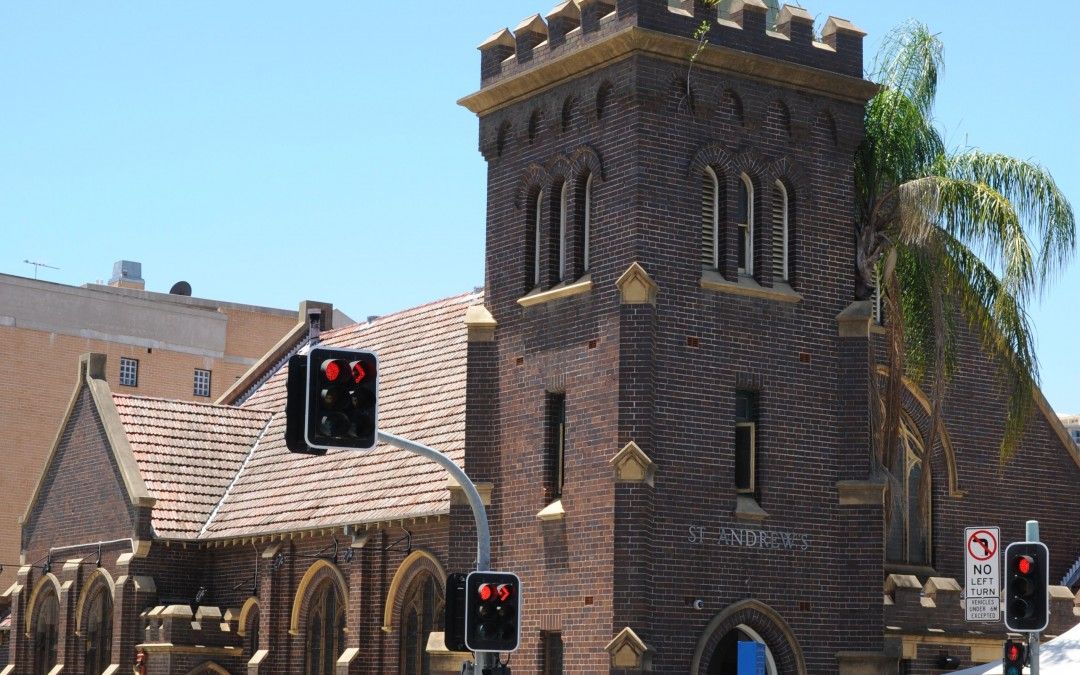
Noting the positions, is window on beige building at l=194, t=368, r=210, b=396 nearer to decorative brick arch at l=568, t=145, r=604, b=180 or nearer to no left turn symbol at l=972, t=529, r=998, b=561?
decorative brick arch at l=568, t=145, r=604, b=180

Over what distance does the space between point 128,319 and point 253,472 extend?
23.4m

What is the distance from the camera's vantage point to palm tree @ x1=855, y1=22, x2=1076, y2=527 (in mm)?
31734

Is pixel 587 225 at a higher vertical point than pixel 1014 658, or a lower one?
higher

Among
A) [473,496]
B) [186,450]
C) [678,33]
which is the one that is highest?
[678,33]

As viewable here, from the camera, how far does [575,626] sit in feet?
95.5

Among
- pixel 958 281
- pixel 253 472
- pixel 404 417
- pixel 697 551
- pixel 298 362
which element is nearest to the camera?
pixel 298 362

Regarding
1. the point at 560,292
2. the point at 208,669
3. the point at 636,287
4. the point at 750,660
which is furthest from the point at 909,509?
the point at 208,669

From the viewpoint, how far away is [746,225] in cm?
3092

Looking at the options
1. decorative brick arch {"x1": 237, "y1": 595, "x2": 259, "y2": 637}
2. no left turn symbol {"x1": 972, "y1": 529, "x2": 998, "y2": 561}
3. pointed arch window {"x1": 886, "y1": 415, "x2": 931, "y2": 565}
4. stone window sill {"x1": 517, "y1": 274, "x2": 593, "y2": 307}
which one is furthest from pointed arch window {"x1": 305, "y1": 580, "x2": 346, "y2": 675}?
no left turn symbol {"x1": 972, "y1": 529, "x2": 998, "y2": 561}

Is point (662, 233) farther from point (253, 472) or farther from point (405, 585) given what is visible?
point (253, 472)

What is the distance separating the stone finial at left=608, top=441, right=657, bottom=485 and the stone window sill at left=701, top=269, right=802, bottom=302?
10.4ft

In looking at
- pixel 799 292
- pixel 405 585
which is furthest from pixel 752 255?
pixel 405 585

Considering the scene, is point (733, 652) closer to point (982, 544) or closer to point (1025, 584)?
point (982, 544)

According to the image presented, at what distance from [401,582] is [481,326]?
6.55 meters
